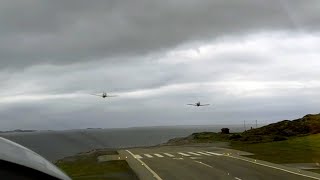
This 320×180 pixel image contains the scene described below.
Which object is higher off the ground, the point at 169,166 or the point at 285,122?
the point at 285,122

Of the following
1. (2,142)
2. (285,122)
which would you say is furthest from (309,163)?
(285,122)

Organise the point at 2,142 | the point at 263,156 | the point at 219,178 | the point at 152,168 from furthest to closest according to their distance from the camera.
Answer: the point at 263,156 < the point at 152,168 < the point at 219,178 < the point at 2,142

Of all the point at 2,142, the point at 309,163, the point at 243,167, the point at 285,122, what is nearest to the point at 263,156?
the point at 309,163

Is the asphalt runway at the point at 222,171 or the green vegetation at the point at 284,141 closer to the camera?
the asphalt runway at the point at 222,171

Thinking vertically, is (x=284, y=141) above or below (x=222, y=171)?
above

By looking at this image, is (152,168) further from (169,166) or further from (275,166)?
(275,166)

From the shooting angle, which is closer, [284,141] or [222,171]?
[222,171]

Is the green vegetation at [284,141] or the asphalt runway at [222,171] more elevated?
the green vegetation at [284,141]

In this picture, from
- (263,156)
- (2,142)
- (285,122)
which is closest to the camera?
(2,142)

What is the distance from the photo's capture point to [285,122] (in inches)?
3376

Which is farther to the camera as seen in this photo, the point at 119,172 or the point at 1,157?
the point at 119,172

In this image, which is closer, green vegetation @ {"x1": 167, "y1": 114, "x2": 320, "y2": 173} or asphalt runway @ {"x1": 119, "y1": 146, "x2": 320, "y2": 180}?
asphalt runway @ {"x1": 119, "y1": 146, "x2": 320, "y2": 180}

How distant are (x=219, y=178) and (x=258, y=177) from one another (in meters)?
2.10

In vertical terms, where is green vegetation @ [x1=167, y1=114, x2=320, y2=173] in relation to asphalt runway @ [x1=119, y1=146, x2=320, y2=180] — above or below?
above
